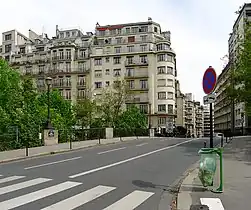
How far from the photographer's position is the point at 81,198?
851cm

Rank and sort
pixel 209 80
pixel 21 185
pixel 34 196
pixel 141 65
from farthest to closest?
pixel 141 65
pixel 21 185
pixel 209 80
pixel 34 196

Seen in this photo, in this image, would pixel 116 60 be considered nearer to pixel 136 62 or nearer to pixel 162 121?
pixel 136 62

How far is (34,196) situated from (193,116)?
15624 cm

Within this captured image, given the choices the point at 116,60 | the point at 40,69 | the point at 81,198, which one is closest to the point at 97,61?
the point at 116,60

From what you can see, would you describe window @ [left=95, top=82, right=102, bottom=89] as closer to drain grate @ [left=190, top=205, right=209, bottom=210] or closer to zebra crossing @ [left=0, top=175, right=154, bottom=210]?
zebra crossing @ [left=0, top=175, right=154, bottom=210]

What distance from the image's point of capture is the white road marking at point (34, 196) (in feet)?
25.5

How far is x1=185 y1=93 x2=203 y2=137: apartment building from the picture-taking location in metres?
147

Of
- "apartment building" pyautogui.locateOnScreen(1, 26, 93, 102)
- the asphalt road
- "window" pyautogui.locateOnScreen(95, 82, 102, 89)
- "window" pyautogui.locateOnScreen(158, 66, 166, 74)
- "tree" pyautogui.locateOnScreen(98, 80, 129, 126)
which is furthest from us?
"apartment building" pyautogui.locateOnScreen(1, 26, 93, 102)

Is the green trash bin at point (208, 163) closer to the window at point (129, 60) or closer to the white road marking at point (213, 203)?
the white road marking at point (213, 203)

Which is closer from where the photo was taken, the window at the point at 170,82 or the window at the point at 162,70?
the window at the point at 162,70

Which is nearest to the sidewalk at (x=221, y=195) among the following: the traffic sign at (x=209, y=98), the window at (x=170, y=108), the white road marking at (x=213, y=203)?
the white road marking at (x=213, y=203)

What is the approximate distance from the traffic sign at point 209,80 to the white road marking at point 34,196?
4.58m

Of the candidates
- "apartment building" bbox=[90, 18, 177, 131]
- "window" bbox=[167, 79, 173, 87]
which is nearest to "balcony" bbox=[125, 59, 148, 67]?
"apartment building" bbox=[90, 18, 177, 131]

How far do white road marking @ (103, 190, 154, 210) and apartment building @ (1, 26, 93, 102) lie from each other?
67806mm
